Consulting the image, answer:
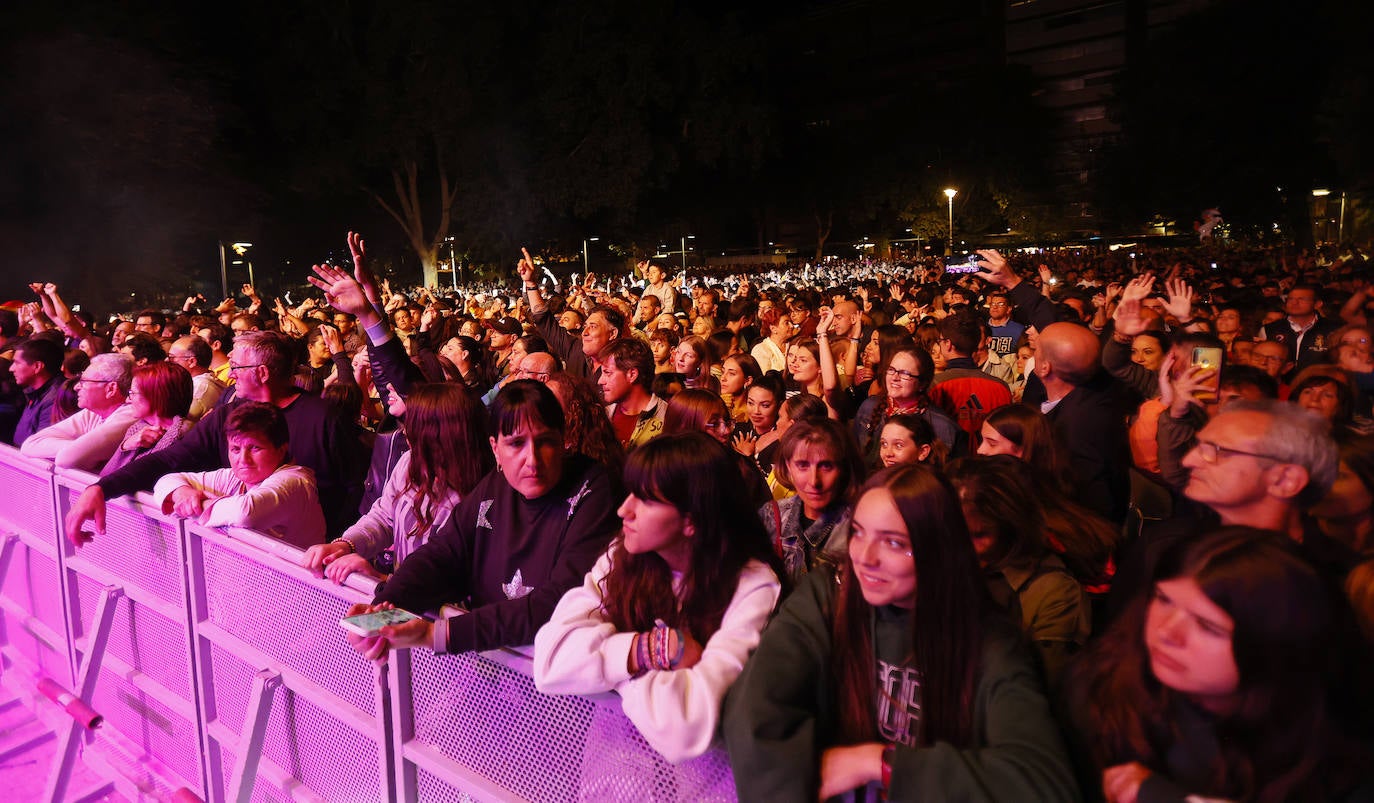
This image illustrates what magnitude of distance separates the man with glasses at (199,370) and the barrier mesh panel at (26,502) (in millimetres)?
1265

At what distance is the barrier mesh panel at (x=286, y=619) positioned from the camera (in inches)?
123

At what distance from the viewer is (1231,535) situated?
188 centimetres

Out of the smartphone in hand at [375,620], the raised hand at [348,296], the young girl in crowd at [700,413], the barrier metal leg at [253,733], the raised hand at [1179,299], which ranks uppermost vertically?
the raised hand at [348,296]

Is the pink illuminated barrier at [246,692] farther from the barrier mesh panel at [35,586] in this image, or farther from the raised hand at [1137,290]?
the raised hand at [1137,290]

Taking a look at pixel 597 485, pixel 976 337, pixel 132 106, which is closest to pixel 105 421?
pixel 597 485

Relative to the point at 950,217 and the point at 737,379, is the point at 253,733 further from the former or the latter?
the point at 950,217

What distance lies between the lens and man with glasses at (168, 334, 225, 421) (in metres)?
6.64

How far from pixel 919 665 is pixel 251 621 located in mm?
2651

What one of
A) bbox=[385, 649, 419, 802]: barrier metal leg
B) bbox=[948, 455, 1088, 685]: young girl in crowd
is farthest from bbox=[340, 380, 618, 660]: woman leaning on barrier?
bbox=[948, 455, 1088, 685]: young girl in crowd

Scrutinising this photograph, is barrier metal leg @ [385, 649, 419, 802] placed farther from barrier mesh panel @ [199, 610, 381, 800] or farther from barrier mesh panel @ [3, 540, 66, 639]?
barrier mesh panel @ [3, 540, 66, 639]

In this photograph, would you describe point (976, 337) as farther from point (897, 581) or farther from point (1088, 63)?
point (1088, 63)

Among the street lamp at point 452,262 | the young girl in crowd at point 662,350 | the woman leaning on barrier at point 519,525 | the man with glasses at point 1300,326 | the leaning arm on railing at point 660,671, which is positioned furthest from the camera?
the street lamp at point 452,262

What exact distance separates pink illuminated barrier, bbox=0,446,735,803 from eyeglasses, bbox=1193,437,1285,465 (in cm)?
179

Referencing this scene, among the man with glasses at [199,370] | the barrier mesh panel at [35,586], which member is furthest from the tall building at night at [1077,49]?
the barrier mesh panel at [35,586]
